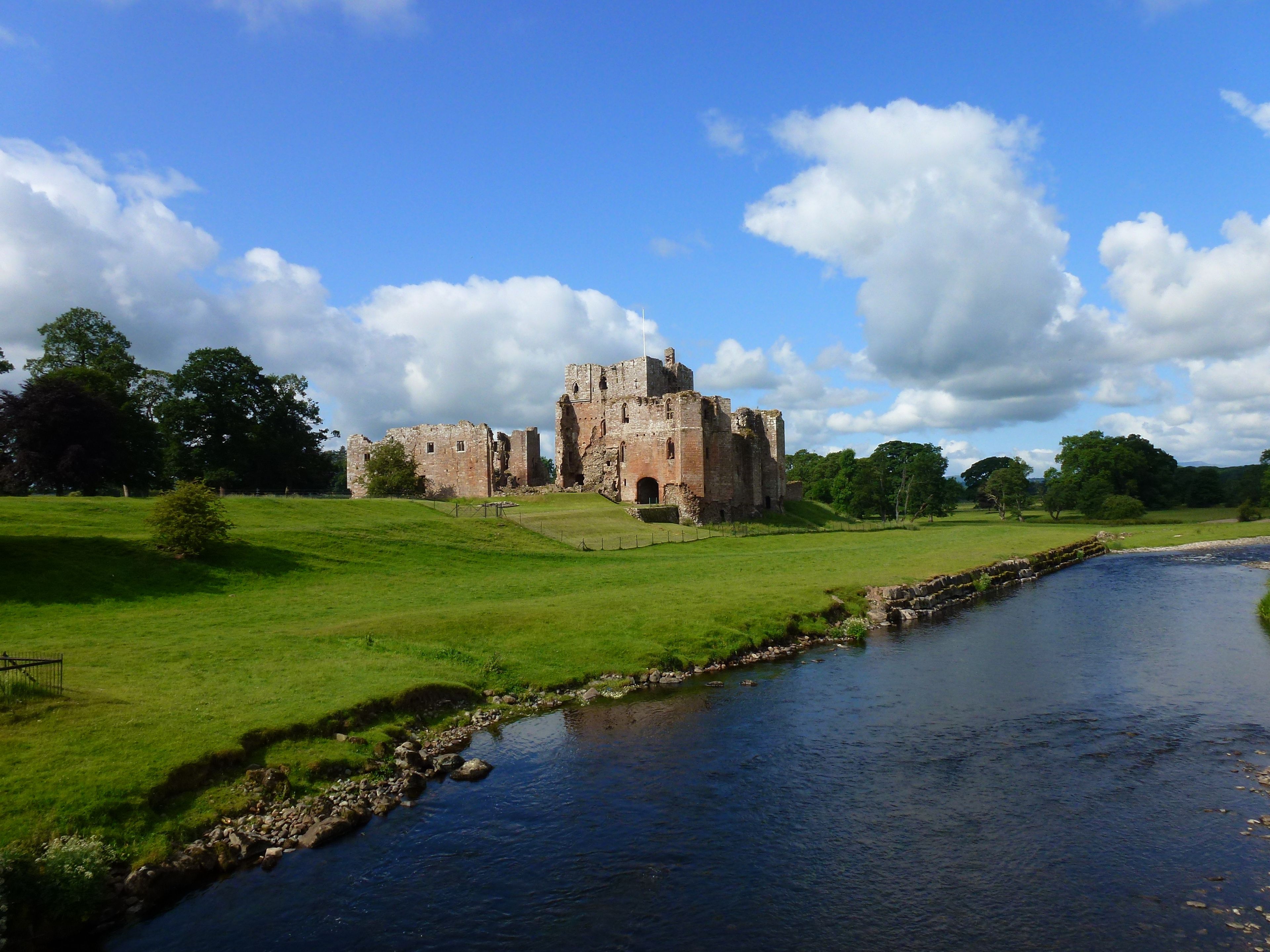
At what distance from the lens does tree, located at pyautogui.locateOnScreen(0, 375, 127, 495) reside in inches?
1687

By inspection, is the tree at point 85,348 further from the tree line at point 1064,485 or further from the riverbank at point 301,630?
the tree line at point 1064,485

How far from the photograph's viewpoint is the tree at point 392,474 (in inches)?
2488

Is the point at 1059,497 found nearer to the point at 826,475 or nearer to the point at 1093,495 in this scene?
the point at 1093,495

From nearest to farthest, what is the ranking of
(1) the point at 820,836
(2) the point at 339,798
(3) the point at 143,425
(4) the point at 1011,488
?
(1) the point at 820,836 → (2) the point at 339,798 → (3) the point at 143,425 → (4) the point at 1011,488

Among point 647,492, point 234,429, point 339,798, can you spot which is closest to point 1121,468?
point 647,492

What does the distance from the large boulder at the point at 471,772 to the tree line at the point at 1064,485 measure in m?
78.4

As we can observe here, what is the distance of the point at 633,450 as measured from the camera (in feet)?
205

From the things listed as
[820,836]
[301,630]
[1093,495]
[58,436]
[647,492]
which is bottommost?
[820,836]

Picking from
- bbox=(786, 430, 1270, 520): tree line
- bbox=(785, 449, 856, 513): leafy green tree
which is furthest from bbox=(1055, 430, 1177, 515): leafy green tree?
bbox=(785, 449, 856, 513): leafy green tree

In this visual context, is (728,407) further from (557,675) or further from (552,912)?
(552,912)

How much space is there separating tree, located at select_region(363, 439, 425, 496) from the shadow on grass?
32938 millimetres

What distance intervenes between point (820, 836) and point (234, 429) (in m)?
59.5

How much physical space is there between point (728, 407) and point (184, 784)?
204 ft

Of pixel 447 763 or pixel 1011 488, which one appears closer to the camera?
pixel 447 763
